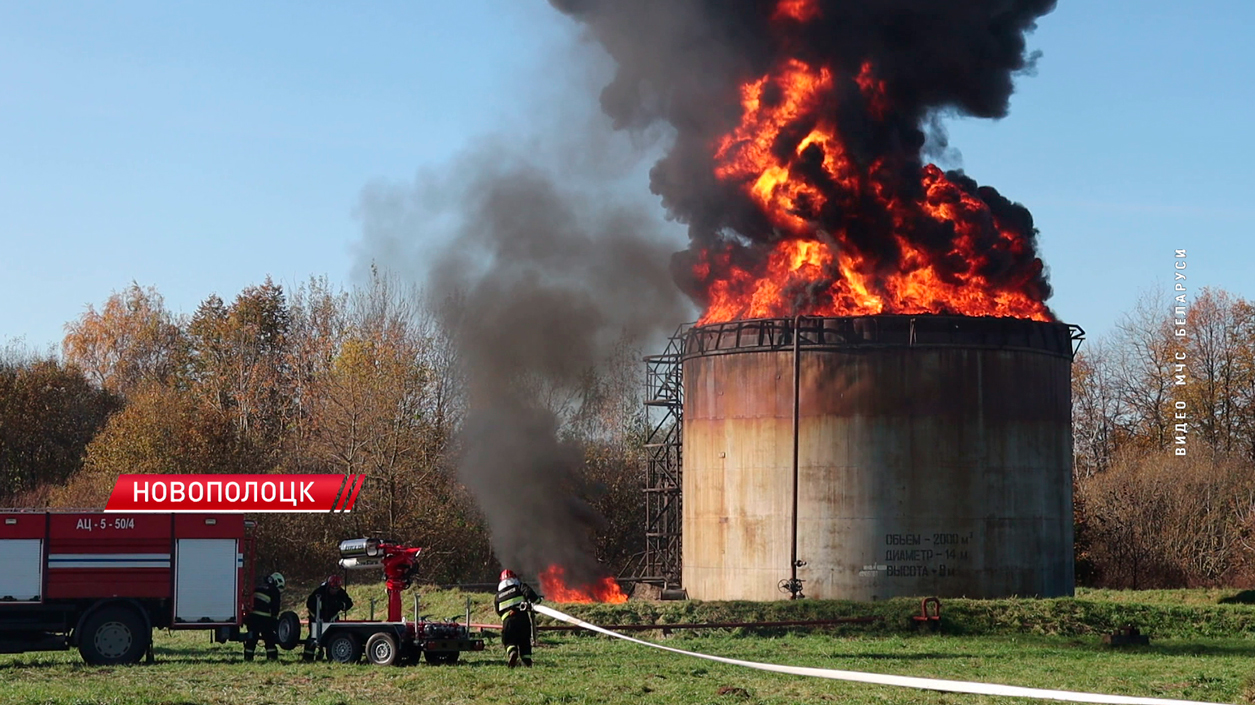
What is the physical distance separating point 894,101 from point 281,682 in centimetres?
2401

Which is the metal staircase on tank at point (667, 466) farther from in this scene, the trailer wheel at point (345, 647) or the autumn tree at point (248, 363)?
the autumn tree at point (248, 363)

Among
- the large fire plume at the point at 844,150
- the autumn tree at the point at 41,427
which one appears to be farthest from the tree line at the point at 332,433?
the large fire plume at the point at 844,150

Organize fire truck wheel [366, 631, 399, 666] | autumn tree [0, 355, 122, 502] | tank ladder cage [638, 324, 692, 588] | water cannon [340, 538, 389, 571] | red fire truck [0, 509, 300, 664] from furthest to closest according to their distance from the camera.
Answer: autumn tree [0, 355, 122, 502]
tank ladder cage [638, 324, 692, 588]
red fire truck [0, 509, 300, 664]
water cannon [340, 538, 389, 571]
fire truck wheel [366, 631, 399, 666]

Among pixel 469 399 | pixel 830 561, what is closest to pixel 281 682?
pixel 830 561

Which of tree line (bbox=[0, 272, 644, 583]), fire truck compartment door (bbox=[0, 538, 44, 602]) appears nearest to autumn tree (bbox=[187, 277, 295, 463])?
tree line (bbox=[0, 272, 644, 583])

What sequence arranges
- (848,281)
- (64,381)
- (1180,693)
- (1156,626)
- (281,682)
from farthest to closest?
(64,381) < (848,281) < (1156,626) < (281,682) < (1180,693)

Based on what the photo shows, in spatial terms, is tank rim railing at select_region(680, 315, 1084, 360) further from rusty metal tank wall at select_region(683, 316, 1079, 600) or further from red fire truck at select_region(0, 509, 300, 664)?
red fire truck at select_region(0, 509, 300, 664)

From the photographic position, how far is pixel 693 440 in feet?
124

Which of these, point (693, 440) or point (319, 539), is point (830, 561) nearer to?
point (693, 440)

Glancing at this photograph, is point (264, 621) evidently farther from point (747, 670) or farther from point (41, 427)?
point (41, 427)

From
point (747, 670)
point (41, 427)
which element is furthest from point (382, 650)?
point (41, 427)

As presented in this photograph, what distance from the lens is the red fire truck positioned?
24.7 m

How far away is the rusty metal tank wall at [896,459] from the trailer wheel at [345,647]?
1390 centimetres

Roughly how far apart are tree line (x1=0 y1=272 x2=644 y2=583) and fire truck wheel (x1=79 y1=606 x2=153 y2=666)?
24.6m
